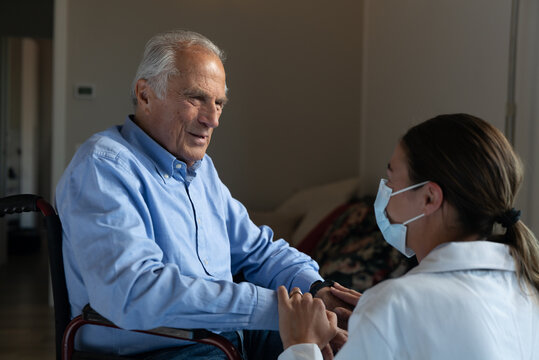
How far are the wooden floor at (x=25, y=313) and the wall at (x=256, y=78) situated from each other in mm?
1004

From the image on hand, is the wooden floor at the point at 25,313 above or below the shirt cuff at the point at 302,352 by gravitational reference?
below

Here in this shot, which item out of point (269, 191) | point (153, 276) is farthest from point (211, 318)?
point (269, 191)

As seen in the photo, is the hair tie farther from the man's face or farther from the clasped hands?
the man's face

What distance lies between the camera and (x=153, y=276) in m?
1.35

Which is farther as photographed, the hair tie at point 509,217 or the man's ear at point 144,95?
the man's ear at point 144,95

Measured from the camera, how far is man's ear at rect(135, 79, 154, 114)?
5.68ft

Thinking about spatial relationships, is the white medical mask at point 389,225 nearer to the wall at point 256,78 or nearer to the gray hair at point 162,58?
the gray hair at point 162,58

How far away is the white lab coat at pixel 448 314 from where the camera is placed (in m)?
1.00

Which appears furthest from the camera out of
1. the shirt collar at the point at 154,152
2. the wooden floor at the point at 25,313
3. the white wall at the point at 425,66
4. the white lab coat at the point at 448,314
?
the wooden floor at the point at 25,313

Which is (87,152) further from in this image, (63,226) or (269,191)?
(269,191)

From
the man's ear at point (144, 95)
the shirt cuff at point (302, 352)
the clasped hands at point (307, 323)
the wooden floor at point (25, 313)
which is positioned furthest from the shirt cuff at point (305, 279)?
the wooden floor at point (25, 313)

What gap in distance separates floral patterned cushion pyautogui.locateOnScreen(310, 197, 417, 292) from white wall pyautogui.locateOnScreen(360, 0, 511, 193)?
1.75 feet

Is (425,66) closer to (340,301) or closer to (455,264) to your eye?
(340,301)

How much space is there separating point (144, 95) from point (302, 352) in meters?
0.89
